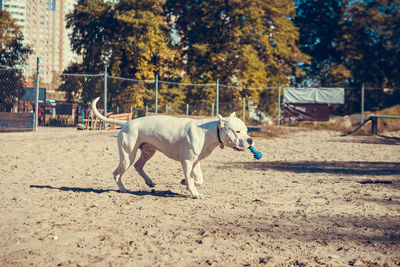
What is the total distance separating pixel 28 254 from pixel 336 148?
12.0 metres

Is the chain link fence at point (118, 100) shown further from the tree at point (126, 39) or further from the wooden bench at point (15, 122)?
the tree at point (126, 39)

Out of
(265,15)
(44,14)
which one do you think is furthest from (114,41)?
(44,14)

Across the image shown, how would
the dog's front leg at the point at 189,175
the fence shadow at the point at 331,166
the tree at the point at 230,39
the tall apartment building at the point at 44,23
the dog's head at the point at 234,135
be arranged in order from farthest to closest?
the tall apartment building at the point at 44,23 → the tree at the point at 230,39 → the fence shadow at the point at 331,166 → the dog's front leg at the point at 189,175 → the dog's head at the point at 234,135

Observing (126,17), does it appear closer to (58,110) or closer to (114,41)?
(114,41)

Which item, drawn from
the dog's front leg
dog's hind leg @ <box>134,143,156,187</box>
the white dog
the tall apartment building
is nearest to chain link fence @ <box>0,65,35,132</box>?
dog's hind leg @ <box>134,143,156,187</box>

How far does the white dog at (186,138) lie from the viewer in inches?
228

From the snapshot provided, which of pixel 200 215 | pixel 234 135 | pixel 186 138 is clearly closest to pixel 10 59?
pixel 186 138

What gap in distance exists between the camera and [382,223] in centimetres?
491

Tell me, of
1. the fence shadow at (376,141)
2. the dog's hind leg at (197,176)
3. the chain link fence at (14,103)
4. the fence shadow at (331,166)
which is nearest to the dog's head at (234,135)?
the dog's hind leg at (197,176)

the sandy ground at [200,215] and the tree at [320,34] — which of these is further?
the tree at [320,34]

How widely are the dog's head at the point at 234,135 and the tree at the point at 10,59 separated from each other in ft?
34.4

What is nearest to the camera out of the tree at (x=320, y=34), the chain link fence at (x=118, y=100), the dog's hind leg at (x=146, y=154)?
the dog's hind leg at (x=146, y=154)

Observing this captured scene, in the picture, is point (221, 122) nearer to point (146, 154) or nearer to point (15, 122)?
point (146, 154)

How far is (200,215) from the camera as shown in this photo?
512 centimetres
